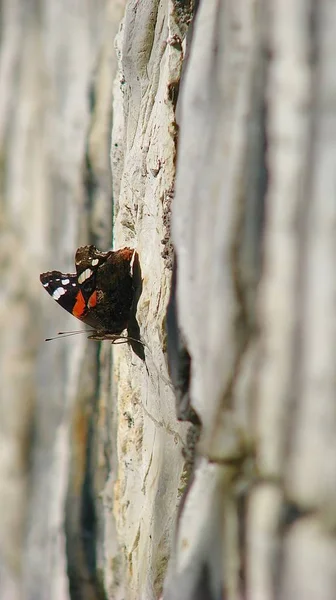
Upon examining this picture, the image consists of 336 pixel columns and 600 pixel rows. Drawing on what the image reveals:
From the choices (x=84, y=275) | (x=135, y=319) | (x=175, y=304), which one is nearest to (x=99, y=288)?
(x=84, y=275)

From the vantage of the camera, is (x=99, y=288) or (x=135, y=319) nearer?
(x=135, y=319)

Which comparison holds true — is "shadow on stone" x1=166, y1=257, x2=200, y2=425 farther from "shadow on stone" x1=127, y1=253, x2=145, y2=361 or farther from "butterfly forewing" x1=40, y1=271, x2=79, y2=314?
"butterfly forewing" x1=40, y1=271, x2=79, y2=314

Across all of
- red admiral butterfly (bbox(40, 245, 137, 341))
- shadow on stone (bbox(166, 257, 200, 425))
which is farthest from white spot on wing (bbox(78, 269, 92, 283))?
shadow on stone (bbox(166, 257, 200, 425))

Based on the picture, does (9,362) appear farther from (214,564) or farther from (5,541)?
(214,564)

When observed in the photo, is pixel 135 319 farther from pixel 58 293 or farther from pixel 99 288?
pixel 58 293

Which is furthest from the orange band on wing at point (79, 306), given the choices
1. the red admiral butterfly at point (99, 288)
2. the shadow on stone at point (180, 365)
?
the shadow on stone at point (180, 365)

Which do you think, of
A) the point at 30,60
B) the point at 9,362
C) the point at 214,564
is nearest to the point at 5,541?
the point at 9,362

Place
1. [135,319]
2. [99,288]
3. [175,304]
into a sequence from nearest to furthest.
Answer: [175,304] → [135,319] → [99,288]
